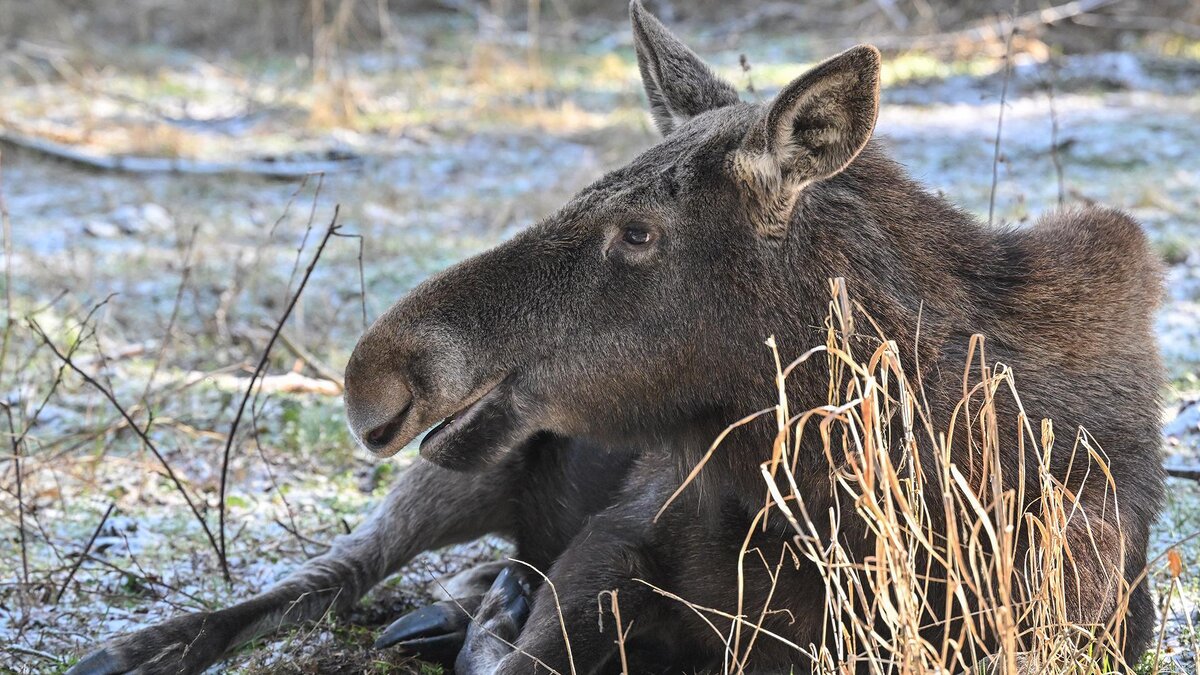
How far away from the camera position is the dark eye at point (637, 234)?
3291 millimetres

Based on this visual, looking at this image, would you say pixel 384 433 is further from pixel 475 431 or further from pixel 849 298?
pixel 849 298

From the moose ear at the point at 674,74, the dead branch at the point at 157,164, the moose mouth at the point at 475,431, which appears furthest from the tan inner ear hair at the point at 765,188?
the dead branch at the point at 157,164

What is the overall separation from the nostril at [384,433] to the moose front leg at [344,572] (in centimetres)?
93

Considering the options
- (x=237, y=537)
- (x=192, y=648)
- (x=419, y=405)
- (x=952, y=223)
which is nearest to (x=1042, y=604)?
(x=952, y=223)

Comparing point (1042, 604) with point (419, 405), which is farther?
point (419, 405)

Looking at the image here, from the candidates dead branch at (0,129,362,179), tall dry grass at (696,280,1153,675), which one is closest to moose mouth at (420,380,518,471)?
tall dry grass at (696,280,1153,675)

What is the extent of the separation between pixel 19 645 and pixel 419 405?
1.63 metres

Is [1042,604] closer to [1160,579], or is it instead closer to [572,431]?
[572,431]

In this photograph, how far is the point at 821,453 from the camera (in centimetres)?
326

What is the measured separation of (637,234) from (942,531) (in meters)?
1.06

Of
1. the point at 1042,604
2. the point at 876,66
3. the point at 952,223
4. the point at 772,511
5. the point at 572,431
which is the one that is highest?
the point at 876,66

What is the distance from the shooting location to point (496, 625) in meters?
4.02

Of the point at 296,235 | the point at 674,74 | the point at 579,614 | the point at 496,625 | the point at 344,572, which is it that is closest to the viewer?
the point at 579,614

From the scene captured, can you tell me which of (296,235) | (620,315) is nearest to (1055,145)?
(296,235)
